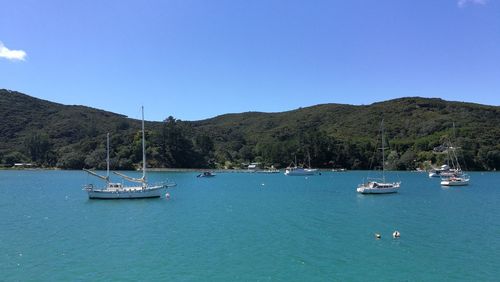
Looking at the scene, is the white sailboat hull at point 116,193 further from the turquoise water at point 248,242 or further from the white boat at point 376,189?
the white boat at point 376,189

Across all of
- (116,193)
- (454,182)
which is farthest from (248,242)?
(454,182)

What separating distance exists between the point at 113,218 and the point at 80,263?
23.7 meters

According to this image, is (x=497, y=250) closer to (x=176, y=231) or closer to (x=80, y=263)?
(x=176, y=231)

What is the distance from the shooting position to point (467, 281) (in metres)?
29.1

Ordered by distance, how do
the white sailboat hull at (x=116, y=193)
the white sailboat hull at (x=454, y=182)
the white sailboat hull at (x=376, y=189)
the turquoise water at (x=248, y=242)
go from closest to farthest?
1. the turquoise water at (x=248, y=242)
2. the white sailboat hull at (x=116, y=193)
3. the white sailboat hull at (x=376, y=189)
4. the white sailboat hull at (x=454, y=182)

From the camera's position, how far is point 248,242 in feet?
133

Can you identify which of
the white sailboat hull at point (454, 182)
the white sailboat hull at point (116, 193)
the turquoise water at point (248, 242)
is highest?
the white sailboat hull at point (116, 193)

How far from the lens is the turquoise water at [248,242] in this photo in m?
30.8

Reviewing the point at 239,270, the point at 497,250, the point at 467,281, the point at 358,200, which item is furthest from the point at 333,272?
the point at 358,200

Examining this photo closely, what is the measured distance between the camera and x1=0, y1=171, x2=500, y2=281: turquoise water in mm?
30766

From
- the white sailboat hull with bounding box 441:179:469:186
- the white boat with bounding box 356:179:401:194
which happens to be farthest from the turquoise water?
the white sailboat hull with bounding box 441:179:469:186

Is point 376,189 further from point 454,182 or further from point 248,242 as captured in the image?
point 248,242

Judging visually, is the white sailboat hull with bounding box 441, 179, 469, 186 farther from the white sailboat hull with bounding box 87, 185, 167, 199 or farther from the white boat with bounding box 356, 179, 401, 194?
the white sailboat hull with bounding box 87, 185, 167, 199

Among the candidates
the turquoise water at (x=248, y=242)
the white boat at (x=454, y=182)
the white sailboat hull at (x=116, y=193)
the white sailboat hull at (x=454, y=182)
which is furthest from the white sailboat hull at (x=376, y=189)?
the white sailboat hull at (x=116, y=193)
